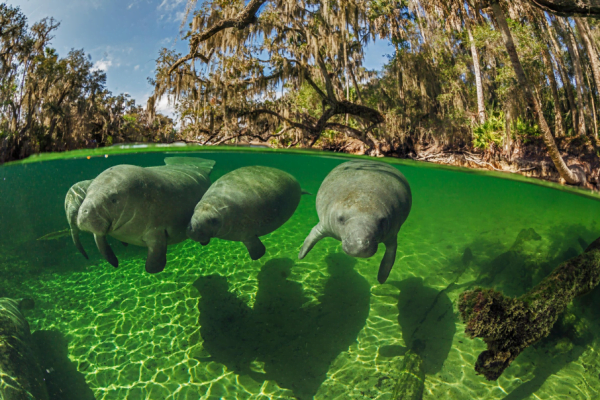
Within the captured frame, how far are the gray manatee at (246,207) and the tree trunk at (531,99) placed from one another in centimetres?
802

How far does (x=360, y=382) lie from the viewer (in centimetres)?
412

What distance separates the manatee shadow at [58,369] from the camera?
3824 mm

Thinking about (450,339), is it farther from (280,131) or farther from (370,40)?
(370,40)

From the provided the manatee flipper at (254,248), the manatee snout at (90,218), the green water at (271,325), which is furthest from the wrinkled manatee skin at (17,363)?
the manatee flipper at (254,248)

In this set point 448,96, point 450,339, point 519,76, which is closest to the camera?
point 450,339

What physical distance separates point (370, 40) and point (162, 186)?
1094cm

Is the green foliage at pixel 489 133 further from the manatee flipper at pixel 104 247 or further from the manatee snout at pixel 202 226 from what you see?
the manatee flipper at pixel 104 247

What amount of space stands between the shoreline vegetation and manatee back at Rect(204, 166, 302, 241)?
551 centimetres

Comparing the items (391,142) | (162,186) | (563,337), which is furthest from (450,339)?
(391,142)

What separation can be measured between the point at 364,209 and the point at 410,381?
2361mm

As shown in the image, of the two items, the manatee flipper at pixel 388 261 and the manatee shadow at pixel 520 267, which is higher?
the manatee flipper at pixel 388 261

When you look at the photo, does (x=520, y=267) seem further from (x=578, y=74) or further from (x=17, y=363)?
(x=17, y=363)

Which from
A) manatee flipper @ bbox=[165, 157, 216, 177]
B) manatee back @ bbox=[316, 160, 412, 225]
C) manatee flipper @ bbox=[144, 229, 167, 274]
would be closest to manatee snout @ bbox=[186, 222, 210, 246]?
manatee flipper @ bbox=[144, 229, 167, 274]

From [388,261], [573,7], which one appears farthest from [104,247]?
[573,7]
